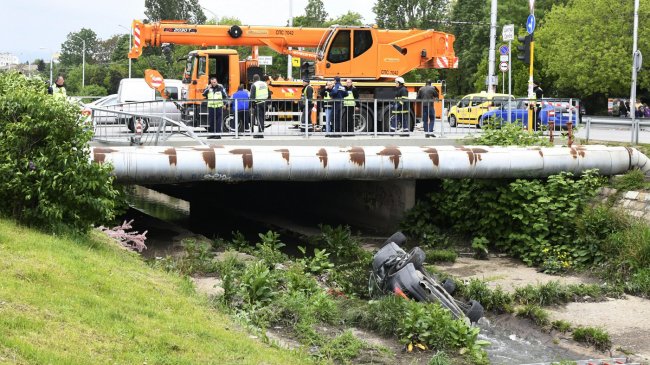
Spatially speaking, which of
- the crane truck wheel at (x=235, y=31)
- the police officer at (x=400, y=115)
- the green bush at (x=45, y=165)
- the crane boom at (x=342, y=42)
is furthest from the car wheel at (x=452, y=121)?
the green bush at (x=45, y=165)

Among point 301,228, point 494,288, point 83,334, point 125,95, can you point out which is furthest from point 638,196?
point 125,95

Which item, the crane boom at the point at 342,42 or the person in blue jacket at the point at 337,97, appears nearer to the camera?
the person in blue jacket at the point at 337,97

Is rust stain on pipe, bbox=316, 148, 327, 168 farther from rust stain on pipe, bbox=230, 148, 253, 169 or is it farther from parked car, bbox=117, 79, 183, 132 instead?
parked car, bbox=117, 79, 183, 132

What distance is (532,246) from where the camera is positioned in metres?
15.0

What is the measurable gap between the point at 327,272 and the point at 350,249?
3092 mm

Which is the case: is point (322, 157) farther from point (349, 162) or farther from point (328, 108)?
point (328, 108)

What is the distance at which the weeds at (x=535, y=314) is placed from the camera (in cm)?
1108

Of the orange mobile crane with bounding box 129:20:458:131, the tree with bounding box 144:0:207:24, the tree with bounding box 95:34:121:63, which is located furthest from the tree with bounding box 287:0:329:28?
the tree with bounding box 95:34:121:63

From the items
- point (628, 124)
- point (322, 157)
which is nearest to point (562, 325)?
point (322, 157)

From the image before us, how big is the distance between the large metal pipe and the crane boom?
23.7 ft

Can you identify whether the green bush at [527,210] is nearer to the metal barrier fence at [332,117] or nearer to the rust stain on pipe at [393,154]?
the metal barrier fence at [332,117]

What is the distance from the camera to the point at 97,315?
691 centimetres

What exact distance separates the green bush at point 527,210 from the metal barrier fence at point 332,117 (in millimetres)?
2256

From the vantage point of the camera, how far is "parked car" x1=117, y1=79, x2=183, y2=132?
1838cm
